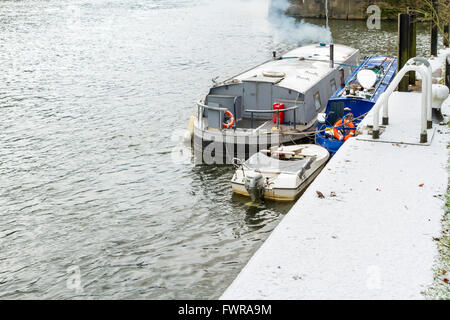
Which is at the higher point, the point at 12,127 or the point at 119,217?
the point at 12,127

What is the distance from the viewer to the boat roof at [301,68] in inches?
982

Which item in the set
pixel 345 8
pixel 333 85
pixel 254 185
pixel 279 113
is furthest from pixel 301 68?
pixel 345 8

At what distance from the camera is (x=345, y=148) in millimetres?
15570

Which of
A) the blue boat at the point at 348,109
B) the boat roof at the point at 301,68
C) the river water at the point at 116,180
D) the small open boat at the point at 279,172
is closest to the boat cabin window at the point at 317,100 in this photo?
the boat roof at the point at 301,68

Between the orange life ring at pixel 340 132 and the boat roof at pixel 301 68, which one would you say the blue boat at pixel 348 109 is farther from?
the boat roof at pixel 301 68

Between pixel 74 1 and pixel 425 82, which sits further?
pixel 74 1

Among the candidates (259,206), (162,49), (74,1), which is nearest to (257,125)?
(259,206)

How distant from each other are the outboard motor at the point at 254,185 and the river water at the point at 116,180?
52cm

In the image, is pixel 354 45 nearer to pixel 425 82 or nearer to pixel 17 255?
pixel 425 82

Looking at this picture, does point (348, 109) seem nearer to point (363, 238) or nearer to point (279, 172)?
point (279, 172)

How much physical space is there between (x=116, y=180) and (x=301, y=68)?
10935 mm

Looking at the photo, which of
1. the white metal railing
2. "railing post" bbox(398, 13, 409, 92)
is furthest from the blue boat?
the white metal railing

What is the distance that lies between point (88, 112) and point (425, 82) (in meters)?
20.8

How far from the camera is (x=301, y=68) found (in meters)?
27.8
